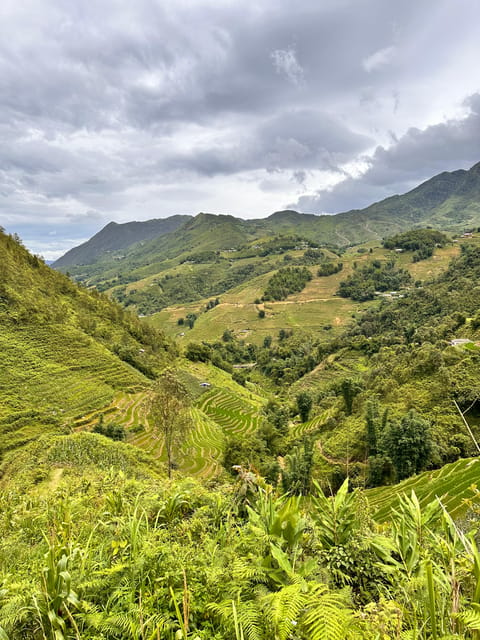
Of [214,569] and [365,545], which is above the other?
[214,569]

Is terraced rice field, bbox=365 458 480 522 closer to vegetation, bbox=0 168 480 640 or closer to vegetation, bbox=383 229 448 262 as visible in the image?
vegetation, bbox=0 168 480 640

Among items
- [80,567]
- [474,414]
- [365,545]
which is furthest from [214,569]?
[474,414]

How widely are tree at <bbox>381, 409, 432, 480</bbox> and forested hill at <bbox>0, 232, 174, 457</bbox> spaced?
2560 cm

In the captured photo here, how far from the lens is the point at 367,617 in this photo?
211 centimetres

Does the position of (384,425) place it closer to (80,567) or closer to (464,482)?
(464,482)

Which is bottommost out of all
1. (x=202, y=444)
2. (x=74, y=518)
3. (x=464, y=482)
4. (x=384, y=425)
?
(x=202, y=444)

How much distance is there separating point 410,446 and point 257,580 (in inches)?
882

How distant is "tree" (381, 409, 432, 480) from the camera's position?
2103 cm

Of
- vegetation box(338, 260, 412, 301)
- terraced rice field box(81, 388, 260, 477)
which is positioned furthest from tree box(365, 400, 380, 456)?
vegetation box(338, 260, 412, 301)

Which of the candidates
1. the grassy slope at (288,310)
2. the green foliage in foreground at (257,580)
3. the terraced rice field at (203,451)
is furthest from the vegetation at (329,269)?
the green foliage in foreground at (257,580)

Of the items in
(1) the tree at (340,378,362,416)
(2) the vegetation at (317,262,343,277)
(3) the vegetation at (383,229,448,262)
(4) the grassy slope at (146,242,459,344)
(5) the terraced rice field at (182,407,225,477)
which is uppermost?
(3) the vegetation at (383,229,448,262)

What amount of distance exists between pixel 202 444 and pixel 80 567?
106 ft

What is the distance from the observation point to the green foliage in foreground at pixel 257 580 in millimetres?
2055

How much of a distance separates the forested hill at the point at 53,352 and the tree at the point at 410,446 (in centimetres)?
2560
